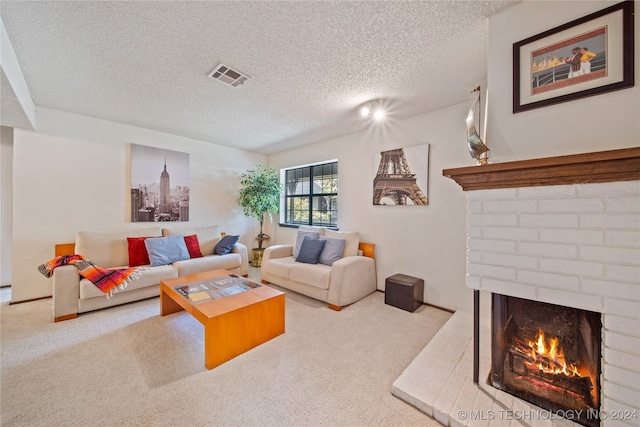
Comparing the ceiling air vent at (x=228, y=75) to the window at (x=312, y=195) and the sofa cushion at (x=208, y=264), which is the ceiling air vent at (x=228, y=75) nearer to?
the window at (x=312, y=195)

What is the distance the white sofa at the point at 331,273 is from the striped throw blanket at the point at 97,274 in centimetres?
168

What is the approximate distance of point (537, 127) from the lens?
140 cm

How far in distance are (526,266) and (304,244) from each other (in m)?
2.61

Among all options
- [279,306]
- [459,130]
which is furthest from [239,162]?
[459,130]

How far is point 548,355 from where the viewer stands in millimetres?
1366

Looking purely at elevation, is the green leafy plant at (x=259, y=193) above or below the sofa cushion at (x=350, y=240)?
above

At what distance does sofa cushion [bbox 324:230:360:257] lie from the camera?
342 cm

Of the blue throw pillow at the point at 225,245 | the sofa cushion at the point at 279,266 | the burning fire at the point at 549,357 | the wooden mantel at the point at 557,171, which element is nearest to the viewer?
the wooden mantel at the point at 557,171

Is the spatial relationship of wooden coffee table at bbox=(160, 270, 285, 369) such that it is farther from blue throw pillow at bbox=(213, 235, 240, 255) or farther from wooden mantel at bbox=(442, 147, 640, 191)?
wooden mantel at bbox=(442, 147, 640, 191)

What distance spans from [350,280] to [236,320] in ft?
4.74

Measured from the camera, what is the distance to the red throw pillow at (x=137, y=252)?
3.16 meters

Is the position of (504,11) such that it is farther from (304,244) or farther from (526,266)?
(304,244)

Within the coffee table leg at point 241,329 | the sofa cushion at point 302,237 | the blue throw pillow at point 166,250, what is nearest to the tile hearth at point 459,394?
the coffee table leg at point 241,329

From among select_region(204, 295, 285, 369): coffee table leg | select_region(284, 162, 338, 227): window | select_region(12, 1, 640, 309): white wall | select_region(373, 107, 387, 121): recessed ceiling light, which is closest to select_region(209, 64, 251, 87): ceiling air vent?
select_region(373, 107, 387, 121): recessed ceiling light
